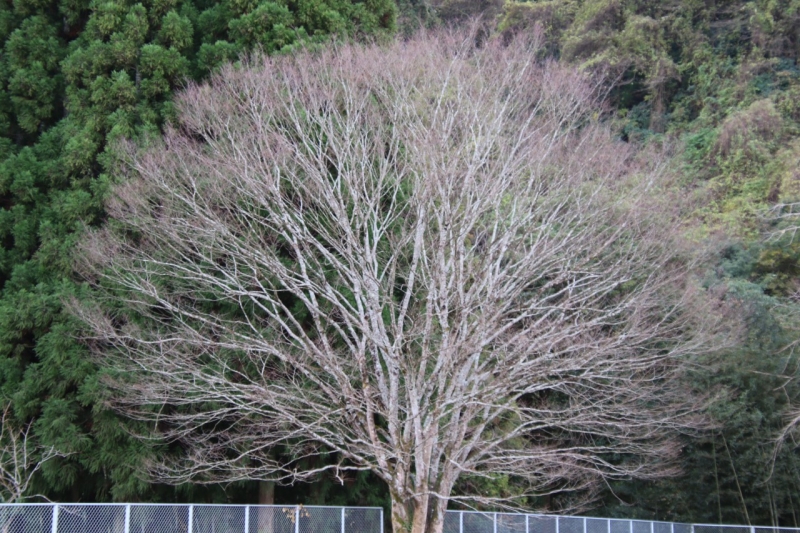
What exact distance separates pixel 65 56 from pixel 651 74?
70.9 feet

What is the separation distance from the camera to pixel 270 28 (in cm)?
1228

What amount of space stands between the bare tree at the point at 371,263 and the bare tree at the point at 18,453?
109 cm

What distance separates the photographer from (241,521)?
28.1ft

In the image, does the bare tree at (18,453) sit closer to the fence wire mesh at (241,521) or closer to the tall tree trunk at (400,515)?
the fence wire mesh at (241,521)

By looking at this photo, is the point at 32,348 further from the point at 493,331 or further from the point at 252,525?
the point at 493,331

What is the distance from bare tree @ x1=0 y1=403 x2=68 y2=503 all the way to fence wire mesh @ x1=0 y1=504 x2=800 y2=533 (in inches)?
74.2

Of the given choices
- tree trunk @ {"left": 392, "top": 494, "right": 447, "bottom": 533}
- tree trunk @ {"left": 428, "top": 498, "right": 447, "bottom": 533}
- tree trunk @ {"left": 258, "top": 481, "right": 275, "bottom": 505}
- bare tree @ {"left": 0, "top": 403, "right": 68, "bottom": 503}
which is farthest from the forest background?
tree trunk @ {"left": 428, "top": 498, "right": 447, "bottom": 533}

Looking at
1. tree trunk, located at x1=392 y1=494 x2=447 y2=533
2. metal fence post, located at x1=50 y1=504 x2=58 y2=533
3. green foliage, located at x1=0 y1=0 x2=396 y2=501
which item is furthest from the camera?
green foliage, located at x1=0 y1=0 x2=396 y2=501

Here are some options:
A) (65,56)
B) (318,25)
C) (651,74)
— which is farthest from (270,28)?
(651,74)

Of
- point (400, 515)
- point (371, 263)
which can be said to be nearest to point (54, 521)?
point (400, 515)

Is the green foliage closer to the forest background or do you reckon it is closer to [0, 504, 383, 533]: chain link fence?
the forest background

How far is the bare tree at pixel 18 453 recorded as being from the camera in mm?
8953

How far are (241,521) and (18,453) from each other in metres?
3.09

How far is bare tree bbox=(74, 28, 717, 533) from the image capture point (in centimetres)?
866
